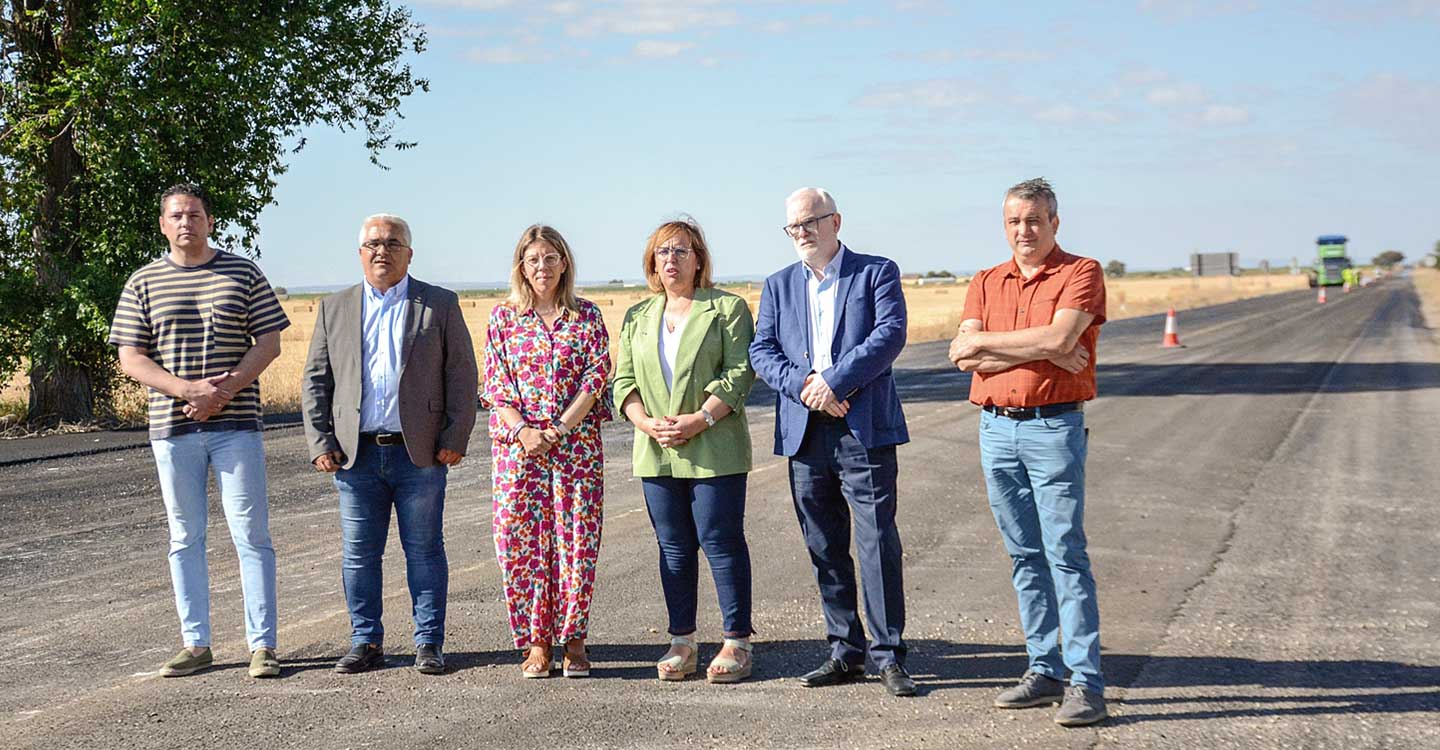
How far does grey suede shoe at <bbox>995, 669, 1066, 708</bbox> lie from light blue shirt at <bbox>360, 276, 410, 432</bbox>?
2822mm

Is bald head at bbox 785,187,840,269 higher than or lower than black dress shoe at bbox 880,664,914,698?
higher

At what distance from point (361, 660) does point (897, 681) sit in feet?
7.67

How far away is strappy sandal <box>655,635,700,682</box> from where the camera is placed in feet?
17.3

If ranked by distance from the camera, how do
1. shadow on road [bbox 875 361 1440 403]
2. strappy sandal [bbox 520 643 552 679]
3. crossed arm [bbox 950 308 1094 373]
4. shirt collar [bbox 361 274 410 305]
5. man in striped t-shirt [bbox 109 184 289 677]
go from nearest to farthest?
crossed arm [bbox 950 308 1094 373] < strappy sandal [bbox 520 643 552 679] < man in striped t-shirt [bbox 109 184 289 677] < shirt collar [bbox 361 274 410 305] < shadow on road [bbox 875 361 1440 403]

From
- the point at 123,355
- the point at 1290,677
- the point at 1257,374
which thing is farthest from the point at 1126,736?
the point at 1257,374

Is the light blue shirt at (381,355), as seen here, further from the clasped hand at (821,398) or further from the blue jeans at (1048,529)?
the blue jeans at (1048,529)

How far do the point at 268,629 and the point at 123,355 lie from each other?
1370 mm

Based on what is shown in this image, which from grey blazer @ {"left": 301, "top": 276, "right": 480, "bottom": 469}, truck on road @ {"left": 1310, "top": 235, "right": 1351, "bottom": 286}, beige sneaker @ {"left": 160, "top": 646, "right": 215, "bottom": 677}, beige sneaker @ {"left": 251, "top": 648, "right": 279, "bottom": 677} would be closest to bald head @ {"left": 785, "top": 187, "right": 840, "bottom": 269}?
grey blazer @ {"left": 301, "top": 276, "right": 480, "bottom": 469}

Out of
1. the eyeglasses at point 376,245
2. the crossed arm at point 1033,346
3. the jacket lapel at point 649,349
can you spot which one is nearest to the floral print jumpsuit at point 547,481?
the jacket lapel at point 649,349

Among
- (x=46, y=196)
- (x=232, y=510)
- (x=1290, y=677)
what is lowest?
(x=1290, y=677)

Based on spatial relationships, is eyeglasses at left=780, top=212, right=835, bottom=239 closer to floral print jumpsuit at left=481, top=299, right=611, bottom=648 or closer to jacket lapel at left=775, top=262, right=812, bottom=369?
jacket lapel at left=775, top=262, right=812, bottom=369

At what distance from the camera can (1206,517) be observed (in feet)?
29.5

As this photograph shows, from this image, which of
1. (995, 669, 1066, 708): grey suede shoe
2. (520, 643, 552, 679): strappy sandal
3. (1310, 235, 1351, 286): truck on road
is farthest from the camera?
(1310, 235, 1351, 286): truck on road

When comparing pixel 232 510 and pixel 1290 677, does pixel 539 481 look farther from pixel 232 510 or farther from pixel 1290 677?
pixel 1290 677
